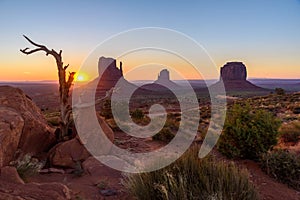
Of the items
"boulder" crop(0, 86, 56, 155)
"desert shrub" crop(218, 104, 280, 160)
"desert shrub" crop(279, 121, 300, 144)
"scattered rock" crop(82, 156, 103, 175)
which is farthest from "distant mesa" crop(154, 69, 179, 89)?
"boulder" crop(0, 86, 56, 155)

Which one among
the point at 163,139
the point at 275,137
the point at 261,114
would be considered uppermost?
the point at 261,114

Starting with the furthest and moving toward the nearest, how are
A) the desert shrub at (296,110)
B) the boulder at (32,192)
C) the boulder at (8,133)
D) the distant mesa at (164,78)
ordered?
1. the desert shrub at (296,110)
2. the distant mesa at (164,78)
3. the boulder at (8,133)
4. the boulder at (32,192)

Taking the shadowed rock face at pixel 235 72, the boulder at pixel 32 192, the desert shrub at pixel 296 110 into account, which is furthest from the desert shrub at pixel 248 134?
the shadowed rock face at pixel 235 72

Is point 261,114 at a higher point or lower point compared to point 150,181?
higher

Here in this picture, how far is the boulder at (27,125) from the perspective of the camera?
7383mm

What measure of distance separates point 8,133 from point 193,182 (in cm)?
363

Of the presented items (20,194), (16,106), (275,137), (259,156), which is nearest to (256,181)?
(259,156)

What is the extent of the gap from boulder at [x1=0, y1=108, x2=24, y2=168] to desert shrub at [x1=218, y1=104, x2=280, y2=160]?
5569 millimetres

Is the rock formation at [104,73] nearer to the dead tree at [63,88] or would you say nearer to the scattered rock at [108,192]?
the dead tree at [63,88]

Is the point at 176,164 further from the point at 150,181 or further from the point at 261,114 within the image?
the point at 261,114

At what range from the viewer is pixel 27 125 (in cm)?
748

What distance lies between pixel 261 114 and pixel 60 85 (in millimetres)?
6020

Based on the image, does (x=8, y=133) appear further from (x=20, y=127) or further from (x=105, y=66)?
(x=105, y=66)

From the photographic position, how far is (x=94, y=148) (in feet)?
27.5
